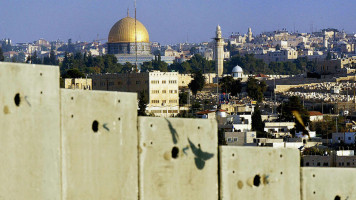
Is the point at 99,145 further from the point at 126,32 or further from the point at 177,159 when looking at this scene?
the point at 126,32

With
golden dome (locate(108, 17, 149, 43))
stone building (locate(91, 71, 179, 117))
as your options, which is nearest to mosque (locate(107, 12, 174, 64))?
golden dome (locate(108, 17, 149, 43))

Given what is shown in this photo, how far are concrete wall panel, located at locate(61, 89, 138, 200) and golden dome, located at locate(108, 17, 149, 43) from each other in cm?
12683

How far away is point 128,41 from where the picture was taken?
152000mm

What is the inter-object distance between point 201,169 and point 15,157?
9.94 feet

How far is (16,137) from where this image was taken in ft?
49.4

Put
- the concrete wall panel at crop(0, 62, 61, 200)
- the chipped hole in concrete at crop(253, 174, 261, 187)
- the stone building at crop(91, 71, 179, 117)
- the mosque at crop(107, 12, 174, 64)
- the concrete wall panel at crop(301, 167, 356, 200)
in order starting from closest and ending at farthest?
the concrete wall panel at crop(0, 62, 61, 200) → the chipped hole in concrete at crop(253, 174, 261, 187) → the concrete wall panel at crop(301, 167, 356, 200) → the stone building at crop(91, 71, 179, 117) → the mosque at crop(107, 12, 174, 64)

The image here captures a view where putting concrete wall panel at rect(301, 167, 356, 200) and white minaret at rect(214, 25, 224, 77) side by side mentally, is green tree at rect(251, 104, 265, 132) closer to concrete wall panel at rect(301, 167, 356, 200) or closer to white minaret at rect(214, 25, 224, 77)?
concrete wall panel at rect(301, 167, 356, 200)

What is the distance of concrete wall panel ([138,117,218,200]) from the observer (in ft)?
54.3

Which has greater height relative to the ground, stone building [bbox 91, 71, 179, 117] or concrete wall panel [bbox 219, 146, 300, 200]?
stone building [bbox 91, 71, 179, 117]

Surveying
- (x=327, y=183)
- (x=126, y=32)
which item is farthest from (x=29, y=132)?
(x=126, y=32)

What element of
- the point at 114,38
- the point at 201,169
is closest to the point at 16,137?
the point at 201,169

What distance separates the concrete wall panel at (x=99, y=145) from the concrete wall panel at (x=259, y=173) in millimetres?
1519

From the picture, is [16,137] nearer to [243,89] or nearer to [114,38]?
[243,89]

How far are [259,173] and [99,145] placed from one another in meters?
2.67
